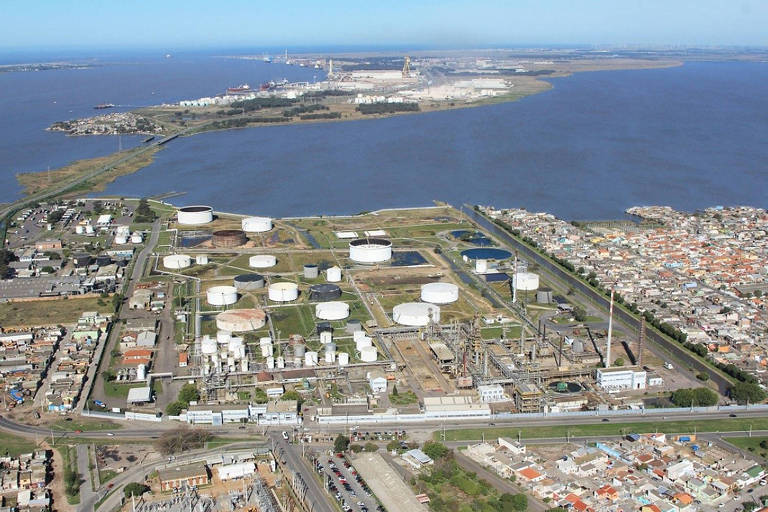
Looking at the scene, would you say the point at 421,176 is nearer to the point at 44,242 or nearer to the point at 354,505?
the point at 44,242

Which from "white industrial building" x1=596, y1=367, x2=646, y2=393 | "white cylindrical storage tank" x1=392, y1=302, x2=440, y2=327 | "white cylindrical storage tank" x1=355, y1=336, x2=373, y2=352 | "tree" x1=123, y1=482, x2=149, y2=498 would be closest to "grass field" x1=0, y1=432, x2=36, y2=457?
"tree" x1=123, y1=482, x2=149, y2=498

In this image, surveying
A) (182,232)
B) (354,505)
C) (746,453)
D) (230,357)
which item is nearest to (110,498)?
(354,505)

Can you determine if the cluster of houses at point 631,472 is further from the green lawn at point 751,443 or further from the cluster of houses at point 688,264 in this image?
the cluster of houses at point 688,264

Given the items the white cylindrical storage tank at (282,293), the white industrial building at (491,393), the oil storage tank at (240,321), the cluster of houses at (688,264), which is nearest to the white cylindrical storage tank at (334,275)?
the white cylindrical storage tank at (282,293)

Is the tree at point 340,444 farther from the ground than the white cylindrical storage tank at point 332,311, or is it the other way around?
the white cylindrical storage tank at point 332,311

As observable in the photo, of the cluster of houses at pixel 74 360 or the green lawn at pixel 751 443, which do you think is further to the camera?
the cluster of houses at pixel 74 360

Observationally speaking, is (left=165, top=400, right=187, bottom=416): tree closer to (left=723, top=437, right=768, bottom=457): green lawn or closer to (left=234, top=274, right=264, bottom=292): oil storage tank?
(left=234, top=274, right=264, bottom=292): oil storage tank
